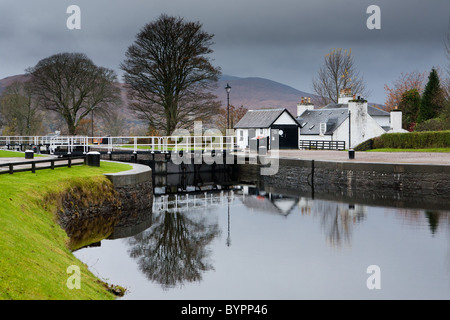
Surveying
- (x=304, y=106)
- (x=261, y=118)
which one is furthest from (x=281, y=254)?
(x=304, y=106)

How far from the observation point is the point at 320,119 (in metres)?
49.8

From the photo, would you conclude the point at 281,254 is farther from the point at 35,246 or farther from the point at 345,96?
the point at 345,96

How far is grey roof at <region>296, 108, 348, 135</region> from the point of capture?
155ft

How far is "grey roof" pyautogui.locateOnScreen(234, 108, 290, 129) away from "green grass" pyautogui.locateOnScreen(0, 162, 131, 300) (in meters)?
30.8

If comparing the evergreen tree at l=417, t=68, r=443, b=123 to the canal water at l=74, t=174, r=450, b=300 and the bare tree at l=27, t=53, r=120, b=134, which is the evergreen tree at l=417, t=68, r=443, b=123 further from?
the bare tree at l=27, t=53, r=120, b=134

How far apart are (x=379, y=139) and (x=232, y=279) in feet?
109

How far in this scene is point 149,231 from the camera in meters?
17.0

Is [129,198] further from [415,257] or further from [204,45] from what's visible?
[204,45]

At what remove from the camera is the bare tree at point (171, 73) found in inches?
1748

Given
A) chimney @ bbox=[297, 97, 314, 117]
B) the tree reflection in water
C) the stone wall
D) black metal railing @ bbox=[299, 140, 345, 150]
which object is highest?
chimney @ bbox=[297, 97, 314, 117]

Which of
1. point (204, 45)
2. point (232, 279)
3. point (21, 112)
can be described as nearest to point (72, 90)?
point (21, 112)

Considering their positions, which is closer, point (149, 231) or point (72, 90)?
point (149, 231)

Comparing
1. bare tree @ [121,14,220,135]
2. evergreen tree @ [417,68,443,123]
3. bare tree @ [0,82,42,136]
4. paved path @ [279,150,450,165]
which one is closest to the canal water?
paved path @ [279,150,450,165]

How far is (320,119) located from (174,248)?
122 feet
